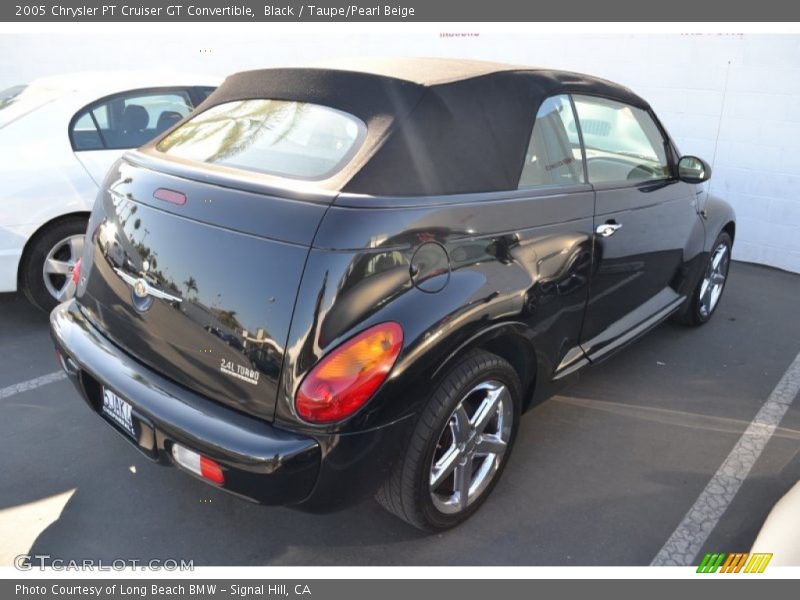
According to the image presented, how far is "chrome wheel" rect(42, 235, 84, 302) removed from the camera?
438 centimetres

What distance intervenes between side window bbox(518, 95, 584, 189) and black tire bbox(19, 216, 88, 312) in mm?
3150

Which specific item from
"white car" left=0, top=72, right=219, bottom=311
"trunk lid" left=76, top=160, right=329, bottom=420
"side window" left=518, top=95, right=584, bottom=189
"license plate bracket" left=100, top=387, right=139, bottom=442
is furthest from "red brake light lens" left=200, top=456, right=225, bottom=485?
"white car" left=0, top=72, right=219, bottom=311

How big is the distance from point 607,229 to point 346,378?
1.65 m

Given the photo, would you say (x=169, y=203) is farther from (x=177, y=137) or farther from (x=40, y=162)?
(x=40, y=162)

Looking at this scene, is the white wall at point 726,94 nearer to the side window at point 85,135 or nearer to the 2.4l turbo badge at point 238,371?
the side window at point 85,135

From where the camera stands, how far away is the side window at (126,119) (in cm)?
459

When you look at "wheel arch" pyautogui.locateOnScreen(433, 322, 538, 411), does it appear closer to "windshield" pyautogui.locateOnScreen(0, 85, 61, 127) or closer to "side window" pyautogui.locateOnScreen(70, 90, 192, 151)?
"side window" pyautogui.locateOnScreen(70, 90, 192, 151)

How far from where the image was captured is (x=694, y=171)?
12.9 feet

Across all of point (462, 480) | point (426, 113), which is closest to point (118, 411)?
point (462, 480)

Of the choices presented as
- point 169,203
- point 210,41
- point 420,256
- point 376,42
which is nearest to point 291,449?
point 420,256

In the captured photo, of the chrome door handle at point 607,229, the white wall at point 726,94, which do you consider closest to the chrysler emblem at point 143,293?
the chrome door handle at point 607,229

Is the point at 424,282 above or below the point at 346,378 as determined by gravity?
above

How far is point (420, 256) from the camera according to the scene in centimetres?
230

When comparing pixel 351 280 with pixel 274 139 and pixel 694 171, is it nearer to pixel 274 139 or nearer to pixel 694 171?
pixel 274 139
